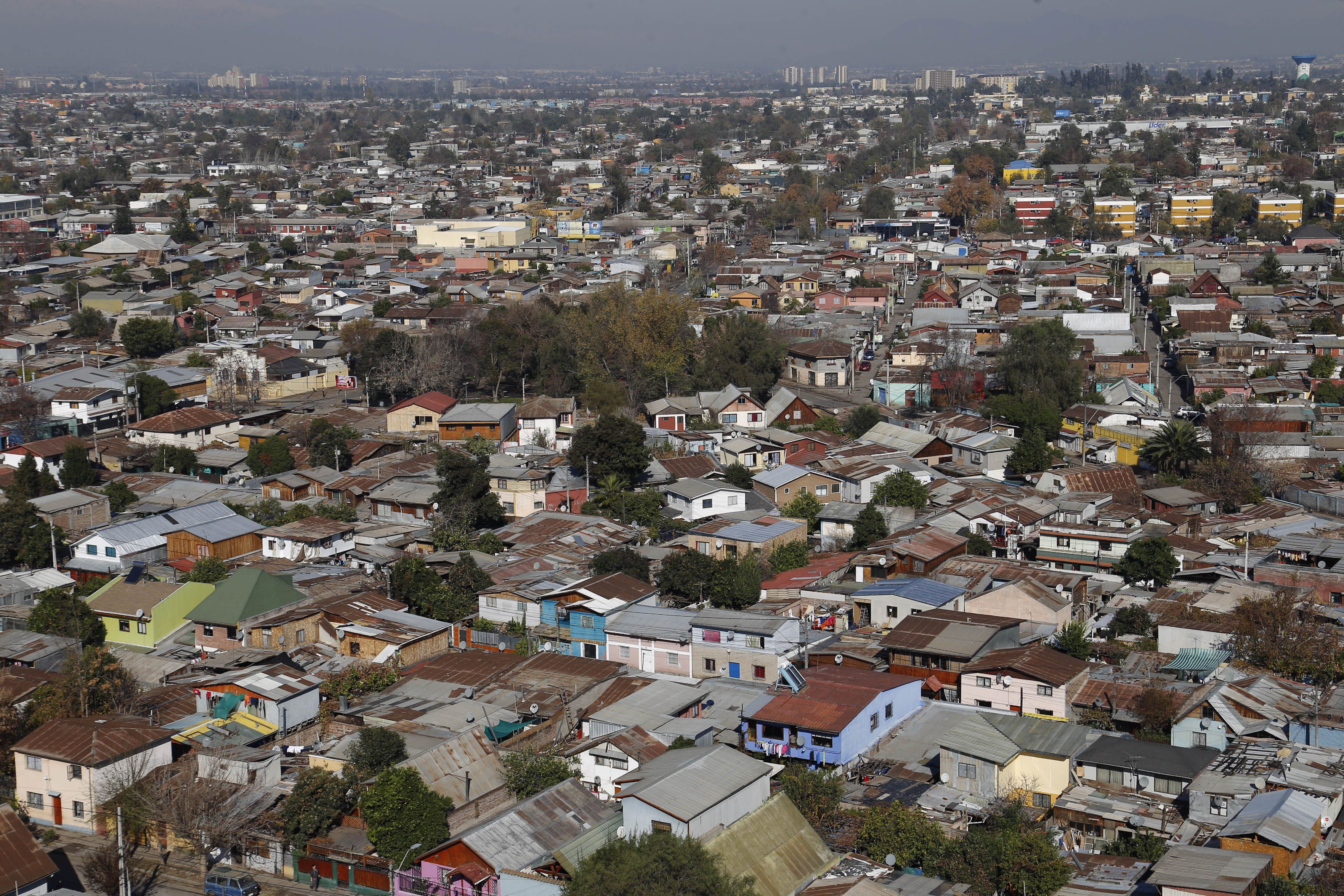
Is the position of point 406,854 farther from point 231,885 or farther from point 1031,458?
point 1031,458

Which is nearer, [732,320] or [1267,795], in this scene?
[1267,795]

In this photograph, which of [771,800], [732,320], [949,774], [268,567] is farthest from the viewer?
[732,320]

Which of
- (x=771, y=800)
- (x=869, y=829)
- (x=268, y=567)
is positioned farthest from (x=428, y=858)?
(x=268, y=567)

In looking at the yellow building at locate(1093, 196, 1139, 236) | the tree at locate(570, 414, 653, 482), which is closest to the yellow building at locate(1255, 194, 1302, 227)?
the yellow building at locate(1093, 196, 1139, 236)

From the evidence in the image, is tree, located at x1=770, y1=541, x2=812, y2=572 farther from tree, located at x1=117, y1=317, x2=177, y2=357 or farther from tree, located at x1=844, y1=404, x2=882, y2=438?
tree, located at x1=117, y1=317, x2=177, y2=357

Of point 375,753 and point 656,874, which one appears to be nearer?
point 656,874

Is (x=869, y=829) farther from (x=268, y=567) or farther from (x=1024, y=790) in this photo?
(x=268, y=567)

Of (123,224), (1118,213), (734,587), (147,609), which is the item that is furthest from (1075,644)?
(123,224)
